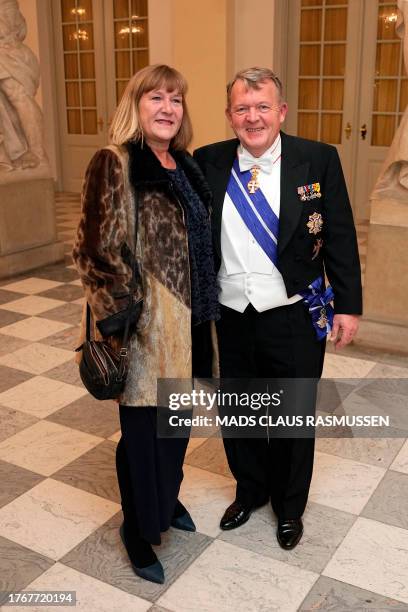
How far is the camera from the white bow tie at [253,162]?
2297 mm

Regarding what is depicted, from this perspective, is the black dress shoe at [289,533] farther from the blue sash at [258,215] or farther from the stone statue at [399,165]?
the stone statue at [399,165]

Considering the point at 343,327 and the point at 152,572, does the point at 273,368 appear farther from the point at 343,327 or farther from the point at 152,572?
the point at 152,572

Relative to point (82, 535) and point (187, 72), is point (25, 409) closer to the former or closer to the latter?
point (82, 535)

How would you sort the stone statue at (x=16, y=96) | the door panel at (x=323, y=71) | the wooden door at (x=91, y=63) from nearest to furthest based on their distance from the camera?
the stone statue at (x=16, y=96)
the door panel at (x=323, y=71)
the wooden door at (x=91, y=63)

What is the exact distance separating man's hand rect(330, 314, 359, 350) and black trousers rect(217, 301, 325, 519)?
2.6 inches

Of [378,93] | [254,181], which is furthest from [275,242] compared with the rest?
[378,93]

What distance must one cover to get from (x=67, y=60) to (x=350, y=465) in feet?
31.3

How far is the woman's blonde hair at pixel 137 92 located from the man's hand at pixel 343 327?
95cm

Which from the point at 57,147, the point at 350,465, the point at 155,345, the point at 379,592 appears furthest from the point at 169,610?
the point at 57,147

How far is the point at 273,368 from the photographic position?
2.45m

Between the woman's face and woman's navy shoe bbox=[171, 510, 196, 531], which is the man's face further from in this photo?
woman's navy shoe bbox=[171, 510, 196, 531]

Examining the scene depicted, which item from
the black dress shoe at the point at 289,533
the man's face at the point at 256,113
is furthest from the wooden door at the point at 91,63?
the black dress shoe at the point at 289,533

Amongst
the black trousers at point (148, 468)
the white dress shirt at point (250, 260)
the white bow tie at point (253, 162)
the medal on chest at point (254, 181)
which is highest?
the white bow tie at point (253, 162)

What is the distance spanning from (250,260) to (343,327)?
0.42 meters
